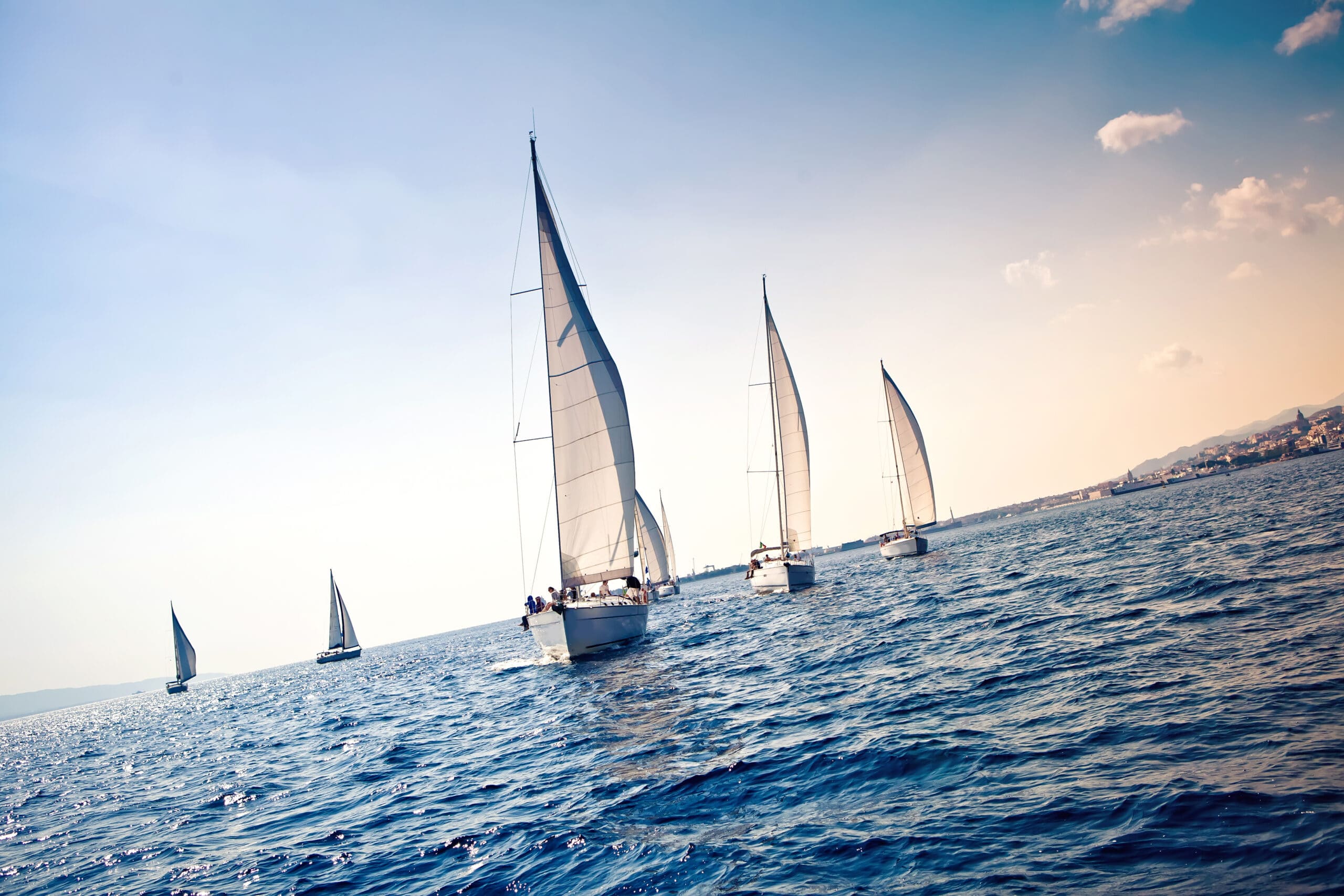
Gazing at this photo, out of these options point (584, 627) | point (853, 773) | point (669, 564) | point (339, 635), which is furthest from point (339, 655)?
point (853, 773)

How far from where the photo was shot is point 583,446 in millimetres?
26734

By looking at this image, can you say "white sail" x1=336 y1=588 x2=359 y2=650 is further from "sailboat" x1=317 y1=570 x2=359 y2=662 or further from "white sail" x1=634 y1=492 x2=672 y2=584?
"white sail" x1=634 y1=492 x2=672 y2=584

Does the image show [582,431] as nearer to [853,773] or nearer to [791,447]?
[853,773]

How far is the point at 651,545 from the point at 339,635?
1820 inches

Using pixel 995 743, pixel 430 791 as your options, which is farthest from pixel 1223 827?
pixel 430 791

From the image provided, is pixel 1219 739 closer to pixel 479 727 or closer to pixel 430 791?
pixel 430 791

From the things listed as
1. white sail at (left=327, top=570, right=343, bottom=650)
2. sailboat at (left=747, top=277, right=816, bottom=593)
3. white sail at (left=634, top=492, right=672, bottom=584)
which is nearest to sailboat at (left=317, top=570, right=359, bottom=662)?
white sail at (left=327, top=570, right=343, bottom=650)

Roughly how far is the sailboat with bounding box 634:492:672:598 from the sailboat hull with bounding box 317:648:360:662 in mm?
45570

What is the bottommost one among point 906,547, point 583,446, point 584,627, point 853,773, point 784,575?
point 906,547

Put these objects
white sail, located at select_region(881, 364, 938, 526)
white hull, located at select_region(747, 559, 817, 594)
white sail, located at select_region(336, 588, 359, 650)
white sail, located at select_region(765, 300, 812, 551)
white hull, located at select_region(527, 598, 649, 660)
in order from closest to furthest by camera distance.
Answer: white hull, located at select_region(527, 598, 649, 660)
white hull, located at select_region(747, 559, 817, 594)
white sail, located at select_region(765, 300, 812, 551)
white sail, located at select_region(881, 364, 938, 526)
white sail, located at select_region(336, 588, 359, 650)

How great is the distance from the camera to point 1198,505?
52094 mm

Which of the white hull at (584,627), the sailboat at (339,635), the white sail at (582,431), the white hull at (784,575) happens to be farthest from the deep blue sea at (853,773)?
the sailboat at (339,635)

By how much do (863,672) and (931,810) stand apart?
8.07 metres

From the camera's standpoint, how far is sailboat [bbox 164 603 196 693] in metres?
84.3
